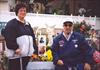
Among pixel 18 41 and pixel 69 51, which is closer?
pixel 18 41

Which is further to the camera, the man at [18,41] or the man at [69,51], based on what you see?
the man at [69,51]

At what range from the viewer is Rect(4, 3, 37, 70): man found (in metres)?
4.77

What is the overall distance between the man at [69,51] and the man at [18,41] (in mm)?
432

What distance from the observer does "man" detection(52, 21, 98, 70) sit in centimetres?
505

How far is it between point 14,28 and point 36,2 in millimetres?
2106

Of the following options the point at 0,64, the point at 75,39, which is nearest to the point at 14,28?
the point at 75,39

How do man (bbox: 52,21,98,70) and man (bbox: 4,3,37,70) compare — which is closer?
man (bbox: 4,3,37,70)

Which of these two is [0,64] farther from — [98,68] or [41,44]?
[98,68]

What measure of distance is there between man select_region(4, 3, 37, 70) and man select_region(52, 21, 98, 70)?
432mm

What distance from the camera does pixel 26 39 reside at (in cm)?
484

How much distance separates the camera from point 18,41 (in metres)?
4.84

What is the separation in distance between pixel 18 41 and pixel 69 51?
2.40 feet

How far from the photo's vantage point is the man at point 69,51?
16.6 ft

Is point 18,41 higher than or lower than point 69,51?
higher
